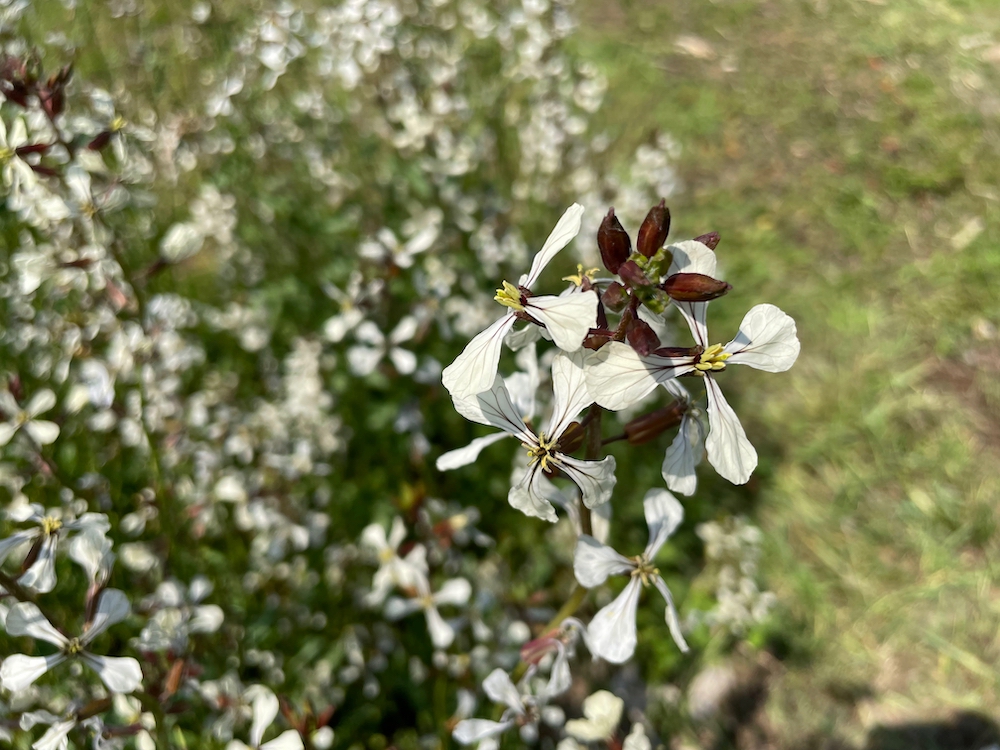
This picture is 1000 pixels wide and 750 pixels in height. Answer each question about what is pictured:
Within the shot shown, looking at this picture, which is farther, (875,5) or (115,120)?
(875,5)

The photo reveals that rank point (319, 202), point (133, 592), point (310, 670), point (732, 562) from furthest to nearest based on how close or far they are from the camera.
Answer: point (319, 202), point (732, 562), point (310, 670), point (133, 592)

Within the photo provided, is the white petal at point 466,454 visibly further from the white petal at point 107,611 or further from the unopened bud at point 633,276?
the white petal at point 107,611

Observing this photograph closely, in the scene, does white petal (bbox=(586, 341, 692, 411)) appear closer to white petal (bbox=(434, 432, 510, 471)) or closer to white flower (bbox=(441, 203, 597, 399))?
white flower (bbox=(441, 203, 597, 399))

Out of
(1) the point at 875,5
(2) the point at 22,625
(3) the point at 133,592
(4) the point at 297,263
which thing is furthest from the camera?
(1) the point at 875,5

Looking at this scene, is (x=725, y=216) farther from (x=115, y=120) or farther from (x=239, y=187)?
(x=115, y=120)

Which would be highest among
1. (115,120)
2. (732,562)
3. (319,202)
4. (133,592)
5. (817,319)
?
(115,120)

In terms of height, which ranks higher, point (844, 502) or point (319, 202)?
point (319, 202)

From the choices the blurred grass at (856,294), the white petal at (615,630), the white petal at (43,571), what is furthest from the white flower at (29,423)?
the blurred grass at (856,294)

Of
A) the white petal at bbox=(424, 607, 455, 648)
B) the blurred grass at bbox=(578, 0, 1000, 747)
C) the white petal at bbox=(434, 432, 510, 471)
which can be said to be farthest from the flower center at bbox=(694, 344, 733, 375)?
the blurred grass at bbox=(578, 0, 1000, 747)

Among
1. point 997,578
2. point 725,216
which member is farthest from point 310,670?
point 725,216
